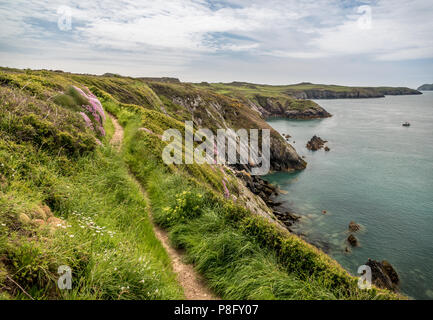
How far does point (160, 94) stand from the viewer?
83.2 meters

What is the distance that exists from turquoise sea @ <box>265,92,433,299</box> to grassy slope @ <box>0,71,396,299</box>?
84.1ft

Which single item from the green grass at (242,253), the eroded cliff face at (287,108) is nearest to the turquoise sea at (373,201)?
the green grass at (242,253)

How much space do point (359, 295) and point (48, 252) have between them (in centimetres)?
693

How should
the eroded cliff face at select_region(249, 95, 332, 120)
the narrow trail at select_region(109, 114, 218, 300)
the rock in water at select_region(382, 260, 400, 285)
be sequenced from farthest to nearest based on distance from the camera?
the eroded cliff face at select_region(249, 95, 332, 120) < the rock in water at select_region(382, 260, 400, 285) < the narrow trail at select_region(109, 114, 218, 300)

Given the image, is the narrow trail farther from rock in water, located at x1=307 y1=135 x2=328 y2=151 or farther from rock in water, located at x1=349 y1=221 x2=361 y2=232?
rock in water, located at x1=307 y1=135 x2=328 y2=151

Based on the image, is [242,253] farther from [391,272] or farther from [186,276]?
[391,272]

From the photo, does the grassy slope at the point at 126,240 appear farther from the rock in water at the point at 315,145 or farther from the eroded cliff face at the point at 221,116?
the rock in water at the point at 315,145

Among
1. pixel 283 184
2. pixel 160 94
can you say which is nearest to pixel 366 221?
pixel 283 184

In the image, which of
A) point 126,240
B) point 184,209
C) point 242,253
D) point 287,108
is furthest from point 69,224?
point 287,108

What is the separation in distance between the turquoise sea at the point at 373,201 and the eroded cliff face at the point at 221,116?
18.1 feet

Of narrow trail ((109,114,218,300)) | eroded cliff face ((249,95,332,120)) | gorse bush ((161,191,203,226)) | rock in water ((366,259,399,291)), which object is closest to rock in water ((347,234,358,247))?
rock in water ((366,259,399,291))

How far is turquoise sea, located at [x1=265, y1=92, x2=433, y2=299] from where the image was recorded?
29766mm

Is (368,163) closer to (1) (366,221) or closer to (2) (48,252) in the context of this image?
(1) (366,221)

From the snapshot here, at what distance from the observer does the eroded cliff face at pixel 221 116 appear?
6738cm
